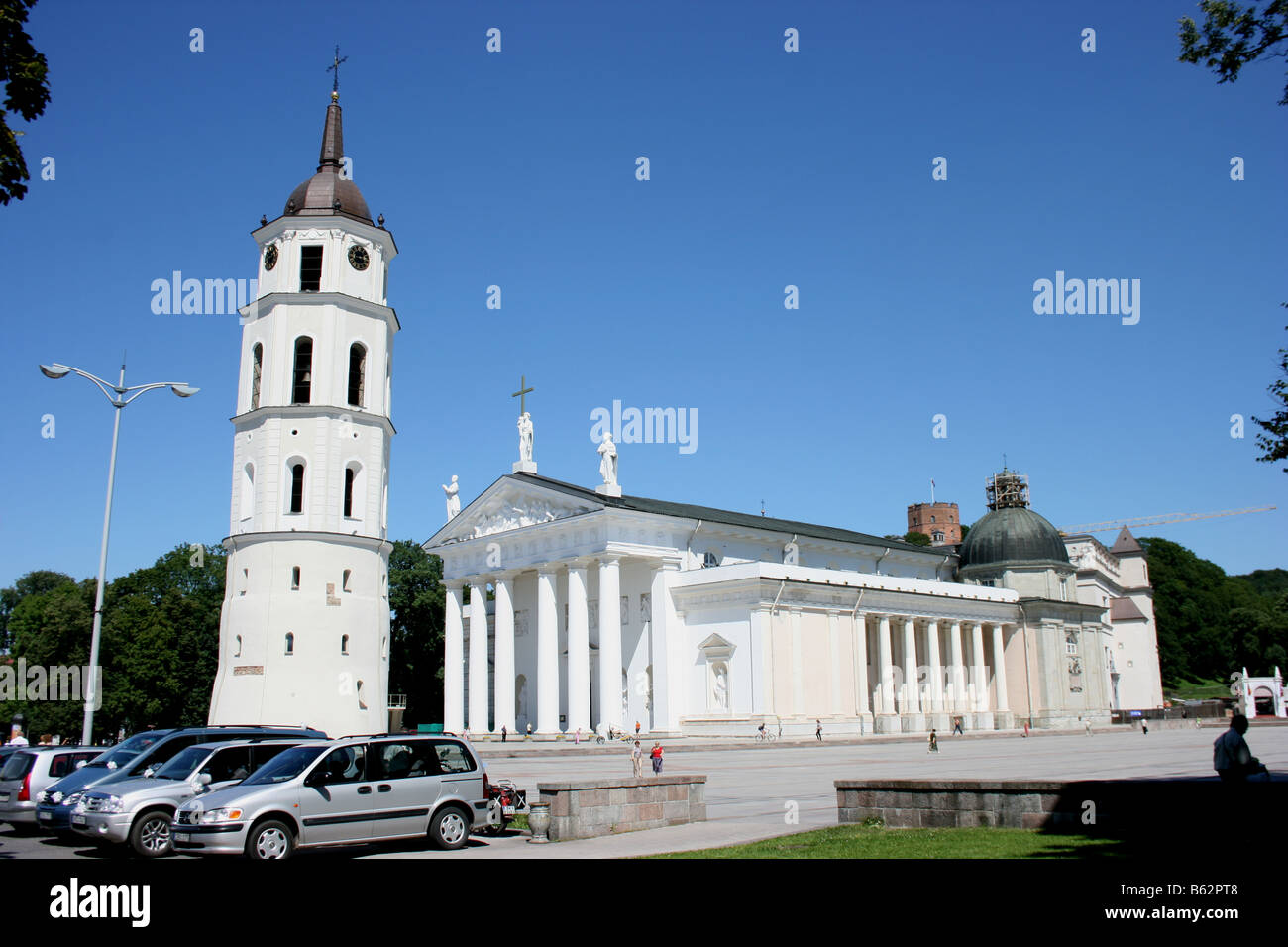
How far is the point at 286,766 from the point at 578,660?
39301mm

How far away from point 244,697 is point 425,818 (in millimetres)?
26889

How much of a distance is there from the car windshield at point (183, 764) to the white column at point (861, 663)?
145 feet

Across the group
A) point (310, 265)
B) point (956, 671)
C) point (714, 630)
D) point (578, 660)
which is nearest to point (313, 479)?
point (310, 265)

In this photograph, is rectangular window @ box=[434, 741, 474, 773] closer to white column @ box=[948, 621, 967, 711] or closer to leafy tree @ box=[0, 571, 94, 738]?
white column @ box=[948, 621, 967, 711]

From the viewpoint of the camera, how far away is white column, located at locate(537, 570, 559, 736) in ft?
176

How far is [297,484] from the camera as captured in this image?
4156cm

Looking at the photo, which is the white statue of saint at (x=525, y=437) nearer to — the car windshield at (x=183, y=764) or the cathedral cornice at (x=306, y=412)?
the cathedral cornice at (x=306, y=412)

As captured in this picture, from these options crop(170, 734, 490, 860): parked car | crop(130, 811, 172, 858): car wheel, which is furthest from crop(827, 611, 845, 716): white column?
crop(130, 811, 172, 858): car wheel

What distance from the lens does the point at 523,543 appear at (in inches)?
2295

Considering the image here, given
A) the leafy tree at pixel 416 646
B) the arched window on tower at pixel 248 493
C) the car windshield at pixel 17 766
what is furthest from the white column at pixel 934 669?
the car windshield at pixel 17 766

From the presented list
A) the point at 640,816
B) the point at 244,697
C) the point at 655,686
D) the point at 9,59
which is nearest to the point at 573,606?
the point at 655,686

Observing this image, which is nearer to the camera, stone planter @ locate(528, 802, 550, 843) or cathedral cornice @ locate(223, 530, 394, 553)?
stone planter @ locate(528, 802, 550, 843)

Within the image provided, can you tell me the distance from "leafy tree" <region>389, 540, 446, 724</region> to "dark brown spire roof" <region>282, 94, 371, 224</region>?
39.1 m
